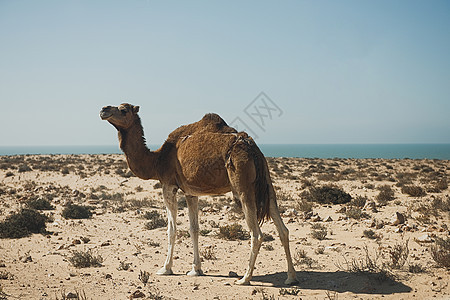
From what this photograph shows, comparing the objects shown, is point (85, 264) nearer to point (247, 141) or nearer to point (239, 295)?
point (239, 295)

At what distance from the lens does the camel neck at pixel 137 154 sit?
7.35m

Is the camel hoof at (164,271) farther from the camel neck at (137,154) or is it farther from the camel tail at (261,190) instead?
the camel tail at (261,190)

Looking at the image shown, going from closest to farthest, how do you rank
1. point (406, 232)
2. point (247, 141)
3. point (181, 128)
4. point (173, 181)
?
1. point (247, 141)
2. point (173, 181)
3. point (181, 128)
4. point (406, 232)

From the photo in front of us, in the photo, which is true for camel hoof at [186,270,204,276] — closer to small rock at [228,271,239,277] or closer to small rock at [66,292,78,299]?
small rock at [228,271,239,277]

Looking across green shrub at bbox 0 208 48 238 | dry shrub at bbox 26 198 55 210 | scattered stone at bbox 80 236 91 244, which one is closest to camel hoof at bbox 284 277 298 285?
scattered stone at bbox 80 236 91 244

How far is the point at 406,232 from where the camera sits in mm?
9391

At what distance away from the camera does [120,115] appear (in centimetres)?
731

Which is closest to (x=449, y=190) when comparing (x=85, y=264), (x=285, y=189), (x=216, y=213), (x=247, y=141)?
(x=285, y=189)

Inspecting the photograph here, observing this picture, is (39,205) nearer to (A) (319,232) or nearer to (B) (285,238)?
(A) (319,232)

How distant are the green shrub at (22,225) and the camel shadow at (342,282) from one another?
300 inches

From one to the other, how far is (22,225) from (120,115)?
20.3 feet

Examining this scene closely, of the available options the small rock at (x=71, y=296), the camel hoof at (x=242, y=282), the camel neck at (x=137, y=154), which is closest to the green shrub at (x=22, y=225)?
the camel neck at (x=137, y=154)

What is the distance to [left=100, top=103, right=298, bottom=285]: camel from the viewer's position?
6.19 meters

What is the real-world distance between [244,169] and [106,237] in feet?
21.3
